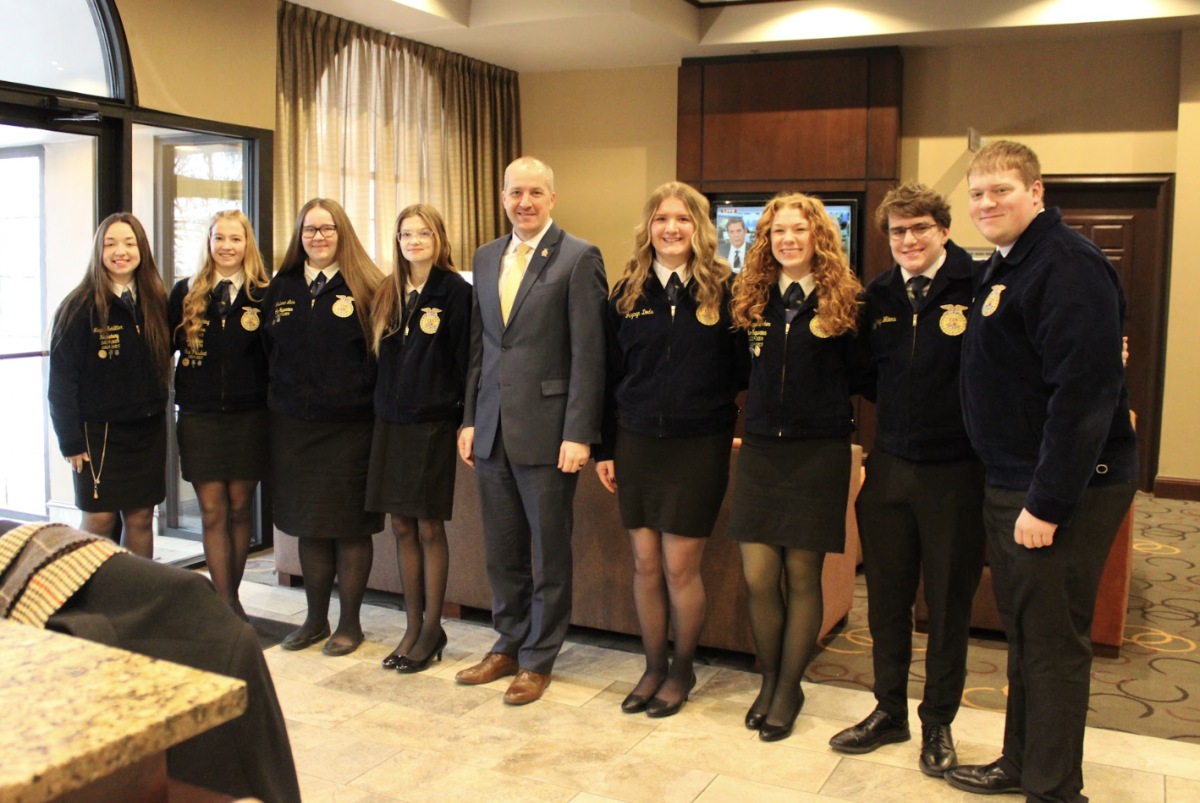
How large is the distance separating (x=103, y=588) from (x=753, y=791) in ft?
6.09

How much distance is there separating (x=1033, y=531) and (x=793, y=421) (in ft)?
2.53

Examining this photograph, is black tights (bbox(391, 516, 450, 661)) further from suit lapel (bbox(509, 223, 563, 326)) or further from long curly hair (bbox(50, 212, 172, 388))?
long curly hair (bbox(50, 212, 172, 388))

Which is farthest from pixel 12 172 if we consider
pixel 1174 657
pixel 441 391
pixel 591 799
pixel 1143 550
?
pixel 1143 550

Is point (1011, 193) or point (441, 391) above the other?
point (1011, 193)

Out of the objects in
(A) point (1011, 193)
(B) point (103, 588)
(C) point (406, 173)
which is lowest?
(B) point (103, 588)

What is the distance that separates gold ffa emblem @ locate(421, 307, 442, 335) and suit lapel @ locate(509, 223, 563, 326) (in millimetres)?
303

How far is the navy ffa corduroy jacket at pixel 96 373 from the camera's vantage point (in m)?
3.67

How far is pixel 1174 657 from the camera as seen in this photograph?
3.76 meters

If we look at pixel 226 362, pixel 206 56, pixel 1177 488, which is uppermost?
pixel 206 56

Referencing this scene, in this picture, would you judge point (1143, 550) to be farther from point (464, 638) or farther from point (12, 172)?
point (12, 172)

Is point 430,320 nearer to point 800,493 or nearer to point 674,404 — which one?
point 674,404

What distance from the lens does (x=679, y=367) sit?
3.10m

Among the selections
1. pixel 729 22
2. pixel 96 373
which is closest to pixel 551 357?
pixel 96 373

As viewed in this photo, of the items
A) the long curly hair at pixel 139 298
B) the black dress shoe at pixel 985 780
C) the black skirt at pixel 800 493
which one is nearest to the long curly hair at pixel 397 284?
the long curly hair at pixel 139 298
